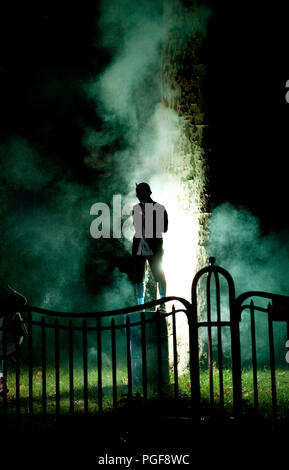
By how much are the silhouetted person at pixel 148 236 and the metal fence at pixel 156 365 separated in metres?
0.56

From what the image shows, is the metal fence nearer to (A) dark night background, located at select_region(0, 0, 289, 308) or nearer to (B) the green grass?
(B) the green grass

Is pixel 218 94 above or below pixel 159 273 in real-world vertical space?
above

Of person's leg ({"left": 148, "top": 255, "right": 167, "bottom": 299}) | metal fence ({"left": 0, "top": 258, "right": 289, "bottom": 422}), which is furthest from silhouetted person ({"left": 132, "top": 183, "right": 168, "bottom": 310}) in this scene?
metal fence ({"left": 0, "top": 258, "right": 289, "bottom": 422})

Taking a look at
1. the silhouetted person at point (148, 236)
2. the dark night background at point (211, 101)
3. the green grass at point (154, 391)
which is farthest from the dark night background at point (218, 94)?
the green grass at point (154, 391)

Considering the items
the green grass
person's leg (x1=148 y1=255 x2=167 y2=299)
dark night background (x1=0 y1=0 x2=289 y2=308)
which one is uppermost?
dark night background (x1=0 y1=0 x2=289 y2=308)

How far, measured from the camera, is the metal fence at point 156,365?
508 centimetres

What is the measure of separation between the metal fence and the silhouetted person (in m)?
0.56

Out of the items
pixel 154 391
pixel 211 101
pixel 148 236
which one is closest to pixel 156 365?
pixel 154 391

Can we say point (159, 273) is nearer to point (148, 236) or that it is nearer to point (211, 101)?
point (148, 236)

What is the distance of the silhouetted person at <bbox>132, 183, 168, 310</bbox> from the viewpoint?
7.93 metres

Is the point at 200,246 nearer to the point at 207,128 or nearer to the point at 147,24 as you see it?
the point at 207,128

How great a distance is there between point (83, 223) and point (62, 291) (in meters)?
1.88

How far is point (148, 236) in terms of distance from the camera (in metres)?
7.97

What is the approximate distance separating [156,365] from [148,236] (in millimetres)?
2084
